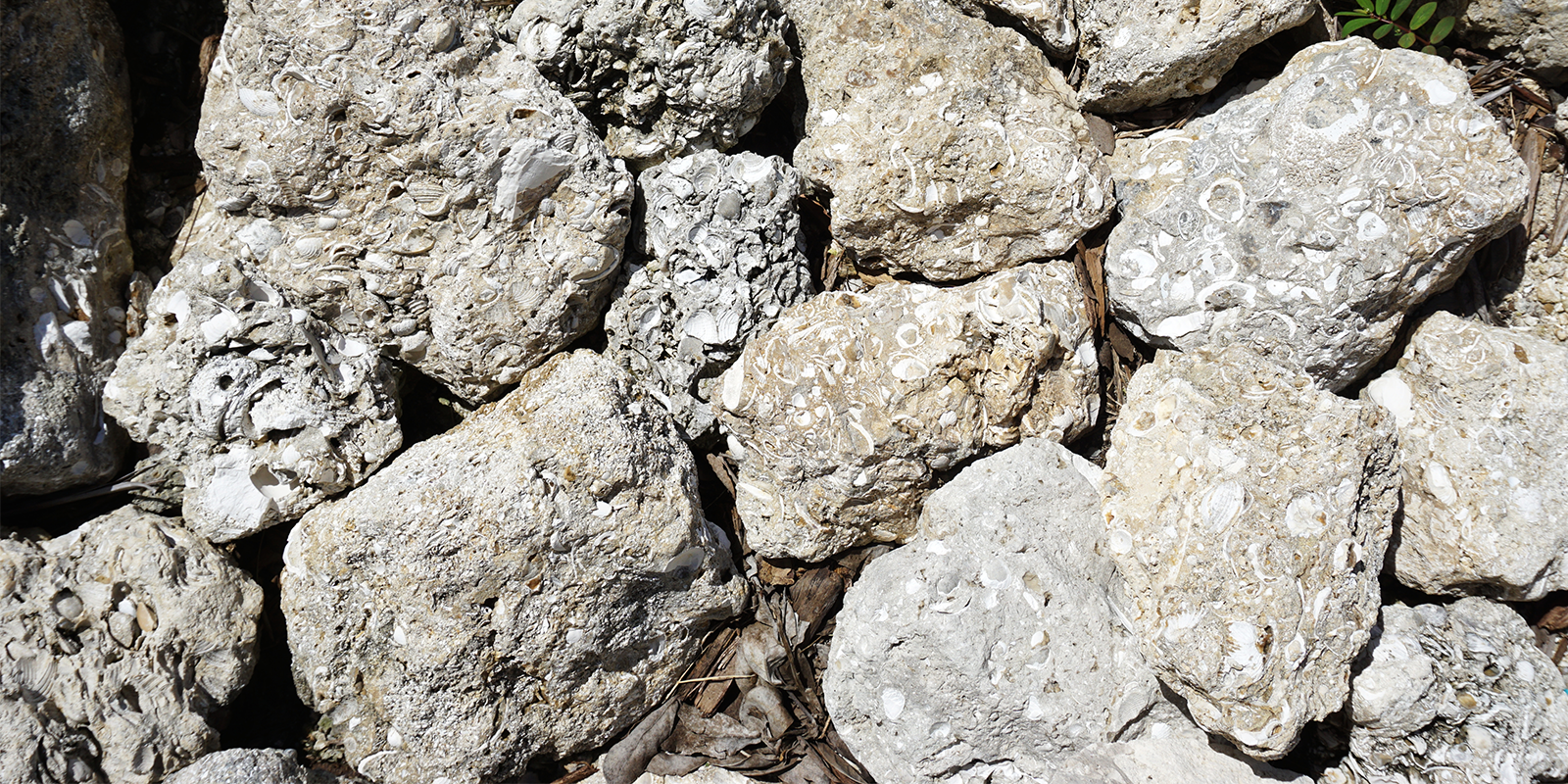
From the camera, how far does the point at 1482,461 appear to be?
1.88m

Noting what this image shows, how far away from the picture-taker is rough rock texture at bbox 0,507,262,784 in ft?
5.56

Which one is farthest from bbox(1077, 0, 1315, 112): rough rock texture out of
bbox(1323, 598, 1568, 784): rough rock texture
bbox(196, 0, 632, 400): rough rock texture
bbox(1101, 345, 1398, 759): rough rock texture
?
bbox(1323, 598, 1568, 784): rough rock texture

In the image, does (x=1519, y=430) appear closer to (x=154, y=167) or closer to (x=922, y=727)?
(x=922, y=727)

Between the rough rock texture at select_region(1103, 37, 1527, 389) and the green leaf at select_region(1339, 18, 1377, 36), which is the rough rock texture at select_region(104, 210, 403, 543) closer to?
the rough rock texture at select_region(1103, 37, 1527, 389)

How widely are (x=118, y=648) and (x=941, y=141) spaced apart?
6.93 feet

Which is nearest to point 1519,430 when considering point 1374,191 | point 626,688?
point 1374,191

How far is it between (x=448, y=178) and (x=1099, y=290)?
1.54m

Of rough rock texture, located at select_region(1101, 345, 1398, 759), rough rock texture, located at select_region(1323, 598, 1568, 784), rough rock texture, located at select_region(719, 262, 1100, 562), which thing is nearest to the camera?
rough rock texture, located at select_region(1101, 345, 1398, 759)

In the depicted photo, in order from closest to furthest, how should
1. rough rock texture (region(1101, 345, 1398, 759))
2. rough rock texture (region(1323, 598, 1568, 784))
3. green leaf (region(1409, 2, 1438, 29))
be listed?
1. rough rock texture (region(1101, 345, 1398, 759))
2. rough rock texture (region(1323, 598, 1568, 784))
3. green leaf (region(1409, 2, 1438, 29))

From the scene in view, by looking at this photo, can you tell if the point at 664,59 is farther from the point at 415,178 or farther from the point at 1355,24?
the point at 1355,24

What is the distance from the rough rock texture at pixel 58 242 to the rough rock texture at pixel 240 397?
0.35 feet

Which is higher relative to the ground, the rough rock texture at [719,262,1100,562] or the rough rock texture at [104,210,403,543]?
the rough rock texture at [104,210,403,543]

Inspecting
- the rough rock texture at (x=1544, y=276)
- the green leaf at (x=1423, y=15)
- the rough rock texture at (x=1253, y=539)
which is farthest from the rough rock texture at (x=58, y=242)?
the rough rock texture at (x=1544, y=276)

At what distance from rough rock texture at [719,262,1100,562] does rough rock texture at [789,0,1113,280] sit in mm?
136
